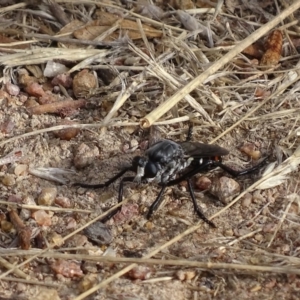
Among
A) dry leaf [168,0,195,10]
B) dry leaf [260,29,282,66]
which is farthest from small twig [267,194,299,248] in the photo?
dry leaf [168,0,195,10]

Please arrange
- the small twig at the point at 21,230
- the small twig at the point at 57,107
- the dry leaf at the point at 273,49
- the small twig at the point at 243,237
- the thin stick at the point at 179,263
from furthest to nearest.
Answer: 1. the dry leaf at the point at 273,49
2. the small twig at the point at 57,107
3. the small twig at the point at 243,237
4. the small twig at the point at 21,230
5. the thin stick at the point at 179,263

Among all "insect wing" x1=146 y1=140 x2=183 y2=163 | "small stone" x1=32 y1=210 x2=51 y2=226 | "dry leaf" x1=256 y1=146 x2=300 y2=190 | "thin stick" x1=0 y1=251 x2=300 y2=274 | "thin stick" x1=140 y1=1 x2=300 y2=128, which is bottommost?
"small stone" x1=32 y1=210 x2=51 y2=226

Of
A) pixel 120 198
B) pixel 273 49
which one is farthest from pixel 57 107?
pixel 273 49

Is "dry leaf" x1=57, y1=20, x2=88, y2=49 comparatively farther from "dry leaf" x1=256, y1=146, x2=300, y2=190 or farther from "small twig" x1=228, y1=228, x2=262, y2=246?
"small twig" x1=228, y1=228, x2=262, y2=246

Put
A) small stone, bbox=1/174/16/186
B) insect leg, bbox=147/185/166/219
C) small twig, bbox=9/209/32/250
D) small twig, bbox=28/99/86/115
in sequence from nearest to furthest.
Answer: small twig, bbox=9/209/32/250, insect leg, bbox=147/185/166/219, small stone, bbox=1/174/16/186, small twig, bbox=28/99/86/115

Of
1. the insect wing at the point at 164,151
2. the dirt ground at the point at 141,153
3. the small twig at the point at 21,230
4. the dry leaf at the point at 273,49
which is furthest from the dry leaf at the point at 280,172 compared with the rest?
the small twig at the point at 21,230

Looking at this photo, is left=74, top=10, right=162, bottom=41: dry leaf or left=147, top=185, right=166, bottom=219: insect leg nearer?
left=147, top=185, right=166, bottom=219: insect leg

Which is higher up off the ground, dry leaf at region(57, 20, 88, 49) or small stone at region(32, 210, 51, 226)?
dry leaf at region(57, 20, 88, 49)

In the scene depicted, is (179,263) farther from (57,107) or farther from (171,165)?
(57,107)

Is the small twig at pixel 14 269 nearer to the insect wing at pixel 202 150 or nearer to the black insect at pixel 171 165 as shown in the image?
the black insect at pixel 171 165
